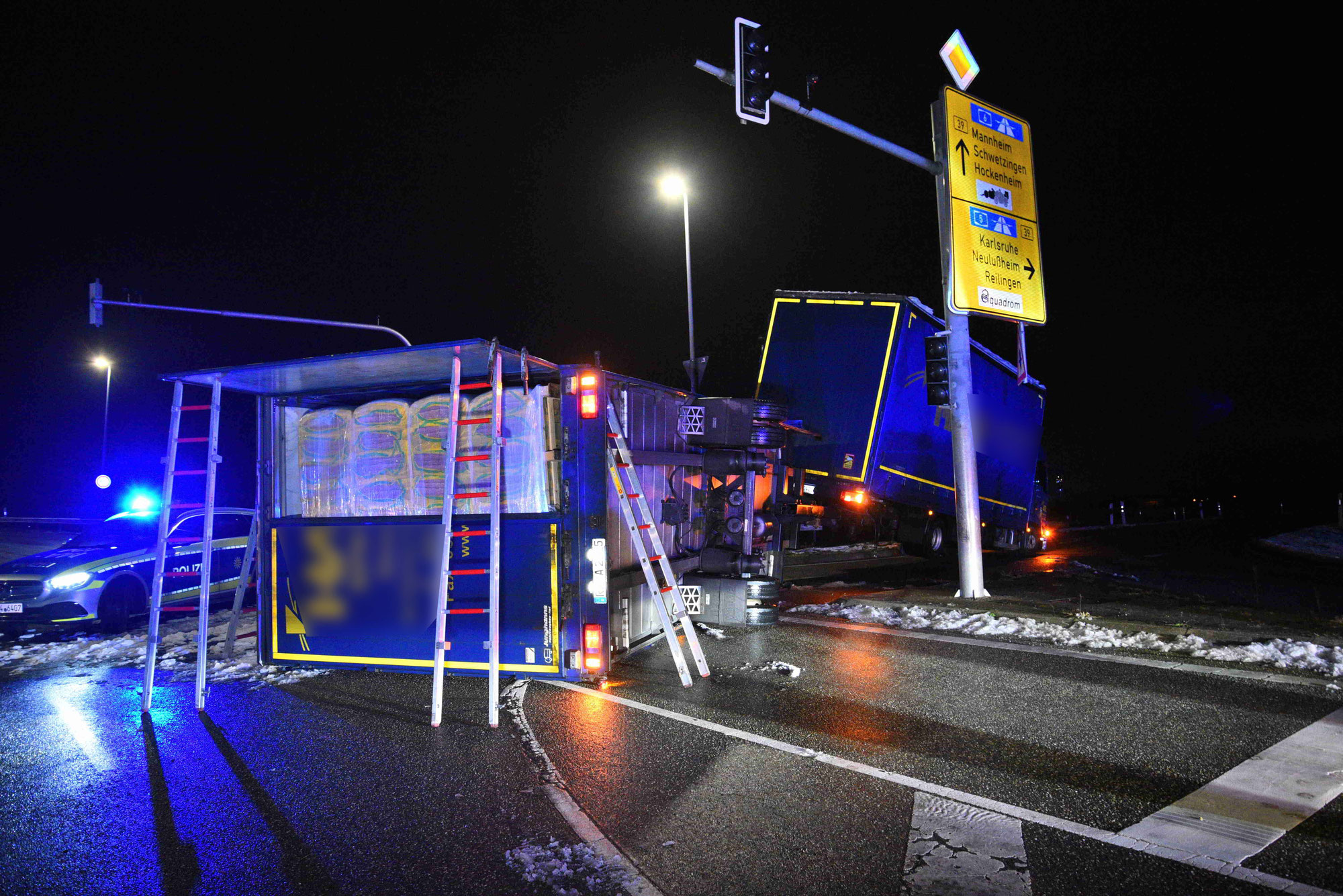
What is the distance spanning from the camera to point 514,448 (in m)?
6.71

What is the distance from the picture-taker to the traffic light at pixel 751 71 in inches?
353

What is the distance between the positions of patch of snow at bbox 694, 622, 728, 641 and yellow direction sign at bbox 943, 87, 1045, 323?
17.2 ft

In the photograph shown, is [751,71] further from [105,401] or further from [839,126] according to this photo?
[105,401]

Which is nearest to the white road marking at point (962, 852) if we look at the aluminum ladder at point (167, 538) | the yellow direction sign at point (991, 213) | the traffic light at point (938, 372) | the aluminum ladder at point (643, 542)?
Answer: the aluminum ladder at point (643, 542)

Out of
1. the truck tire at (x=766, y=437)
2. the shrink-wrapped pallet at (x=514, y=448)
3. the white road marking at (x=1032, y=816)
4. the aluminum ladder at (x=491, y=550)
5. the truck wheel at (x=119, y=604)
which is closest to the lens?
the white road marking at (x=1032, y=816)

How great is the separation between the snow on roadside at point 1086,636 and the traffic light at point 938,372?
9.64 ft

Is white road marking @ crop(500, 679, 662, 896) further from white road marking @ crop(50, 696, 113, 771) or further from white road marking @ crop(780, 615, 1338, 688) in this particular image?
white road marking @ crop(780, 615, 1338, 688)

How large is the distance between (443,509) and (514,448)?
2.56ft

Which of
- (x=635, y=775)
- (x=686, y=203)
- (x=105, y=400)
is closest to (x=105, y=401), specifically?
(x=105, y=400)

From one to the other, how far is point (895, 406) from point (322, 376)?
8.80 meters

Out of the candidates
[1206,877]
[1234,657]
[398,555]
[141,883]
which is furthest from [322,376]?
[1234,657]

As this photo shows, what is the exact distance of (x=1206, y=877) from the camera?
3184 millimetres

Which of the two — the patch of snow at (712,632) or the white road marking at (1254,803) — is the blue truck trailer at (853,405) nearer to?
the patch of snow at (712,632)

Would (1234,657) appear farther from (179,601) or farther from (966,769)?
(179,601)
